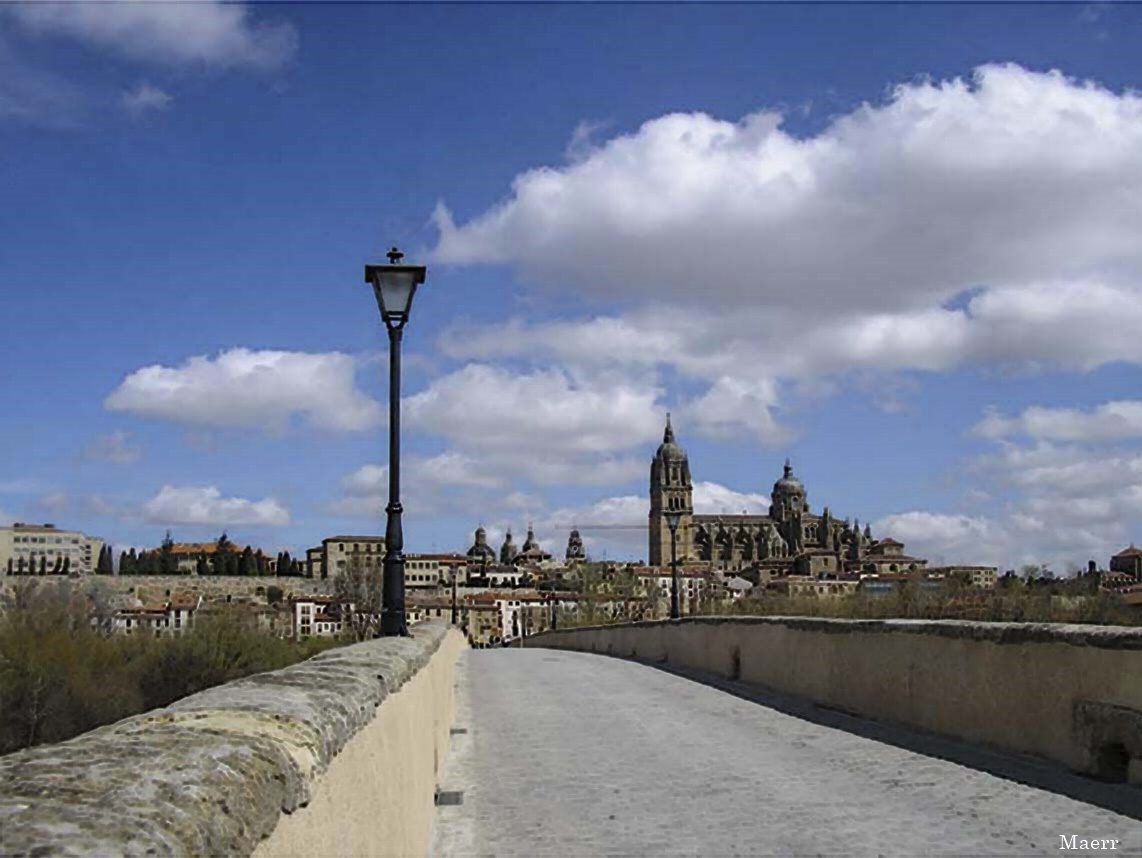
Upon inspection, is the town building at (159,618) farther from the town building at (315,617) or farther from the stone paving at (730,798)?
the stone paving at (730,798)

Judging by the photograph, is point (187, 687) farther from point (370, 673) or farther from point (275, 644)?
point (370, 673)

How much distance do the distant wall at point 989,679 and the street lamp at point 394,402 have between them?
5.35m

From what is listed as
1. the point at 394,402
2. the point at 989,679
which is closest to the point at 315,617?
the point at 394,402

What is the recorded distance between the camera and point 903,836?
8.02m

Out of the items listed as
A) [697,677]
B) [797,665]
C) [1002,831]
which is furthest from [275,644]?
[1002,831]

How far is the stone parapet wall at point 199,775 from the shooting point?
2.15 m

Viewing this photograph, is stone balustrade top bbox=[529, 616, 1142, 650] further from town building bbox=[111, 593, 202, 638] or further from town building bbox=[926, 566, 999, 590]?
town building bbox=[111, 593, 202, 638]

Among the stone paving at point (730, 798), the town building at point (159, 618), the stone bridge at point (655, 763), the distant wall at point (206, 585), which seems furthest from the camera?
the distant wall at point (206, 585)

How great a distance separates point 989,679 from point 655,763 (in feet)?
10.2

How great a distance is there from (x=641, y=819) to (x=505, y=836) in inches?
38.6

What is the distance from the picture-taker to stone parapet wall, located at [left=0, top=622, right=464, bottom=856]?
215 centimetres

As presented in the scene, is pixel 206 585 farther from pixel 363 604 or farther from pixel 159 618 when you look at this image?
pixel 363 604

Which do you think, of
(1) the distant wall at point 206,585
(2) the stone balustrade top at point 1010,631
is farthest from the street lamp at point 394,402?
(1) the distant wall at point 206,585

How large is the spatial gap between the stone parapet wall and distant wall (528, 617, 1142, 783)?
6.37 m
